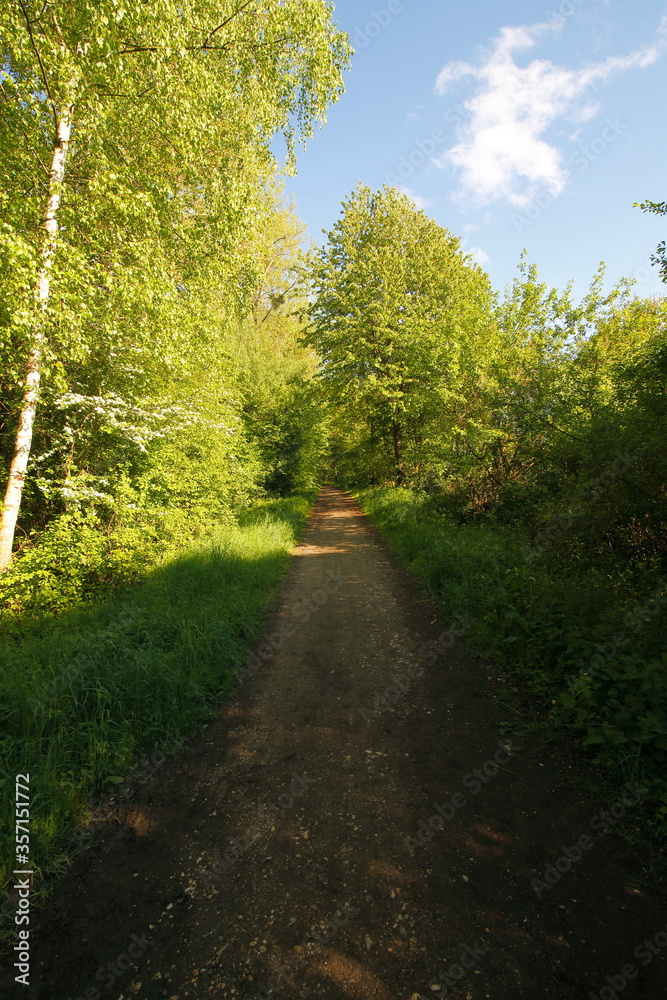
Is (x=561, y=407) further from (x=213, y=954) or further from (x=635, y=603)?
(x=213, y=954)

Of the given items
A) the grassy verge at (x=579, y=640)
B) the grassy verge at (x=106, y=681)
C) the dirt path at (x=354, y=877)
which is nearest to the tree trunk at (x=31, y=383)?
the grassy verge at (x=106, y=681)

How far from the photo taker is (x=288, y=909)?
2.37 meters

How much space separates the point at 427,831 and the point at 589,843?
3.49ft

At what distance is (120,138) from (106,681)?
9.70 metres

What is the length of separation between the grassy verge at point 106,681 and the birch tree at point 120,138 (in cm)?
237

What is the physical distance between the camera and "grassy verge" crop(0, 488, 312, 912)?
3.06 metres

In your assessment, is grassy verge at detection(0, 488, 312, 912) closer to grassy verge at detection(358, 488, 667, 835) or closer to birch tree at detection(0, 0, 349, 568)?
birch tree at detection(0, 0, 349, 568)

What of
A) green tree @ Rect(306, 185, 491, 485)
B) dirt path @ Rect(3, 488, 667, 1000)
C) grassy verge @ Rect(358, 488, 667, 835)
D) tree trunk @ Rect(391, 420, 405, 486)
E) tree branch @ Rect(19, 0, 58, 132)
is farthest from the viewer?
tree trunk @ Rect(391, 420, 405, 486)

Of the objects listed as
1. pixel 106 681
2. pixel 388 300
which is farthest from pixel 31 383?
pixel 388 300

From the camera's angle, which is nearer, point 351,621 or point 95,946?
point 95,946

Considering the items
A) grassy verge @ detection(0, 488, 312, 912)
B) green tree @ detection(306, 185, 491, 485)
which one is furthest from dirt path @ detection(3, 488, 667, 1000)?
green tree @ detection(306, 185, 491, 485)

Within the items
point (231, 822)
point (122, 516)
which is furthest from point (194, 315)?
point (231, 822)

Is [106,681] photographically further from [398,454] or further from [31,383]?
[398,454]

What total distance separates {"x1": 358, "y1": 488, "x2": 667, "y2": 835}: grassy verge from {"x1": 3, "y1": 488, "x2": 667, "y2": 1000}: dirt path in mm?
402
